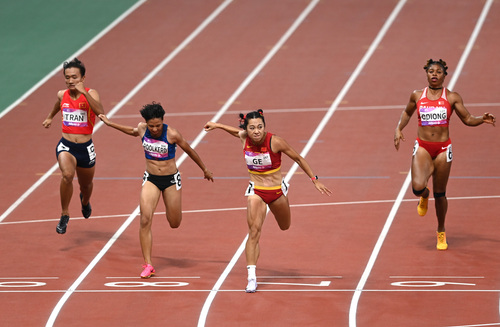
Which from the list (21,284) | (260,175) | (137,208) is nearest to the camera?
(260,175)

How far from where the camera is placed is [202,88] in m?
22.2

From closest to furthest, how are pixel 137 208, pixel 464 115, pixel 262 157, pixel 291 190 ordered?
pixel 262 157, pixel 464 115, pixel 137 208, pixel 291 190

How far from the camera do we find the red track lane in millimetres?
12656

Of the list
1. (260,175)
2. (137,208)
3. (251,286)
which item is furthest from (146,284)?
(137,208)

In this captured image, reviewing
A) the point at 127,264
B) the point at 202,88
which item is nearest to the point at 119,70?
the point at 202,88

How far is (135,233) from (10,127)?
597cm

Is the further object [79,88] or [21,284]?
[79,88]

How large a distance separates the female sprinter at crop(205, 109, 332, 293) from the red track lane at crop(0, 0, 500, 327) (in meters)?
0.61

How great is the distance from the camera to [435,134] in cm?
1436

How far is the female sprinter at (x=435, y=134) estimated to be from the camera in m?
14.3

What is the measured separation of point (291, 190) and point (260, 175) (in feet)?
14.2

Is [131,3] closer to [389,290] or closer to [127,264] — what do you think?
[127,264]

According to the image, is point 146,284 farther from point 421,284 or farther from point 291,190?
point 291,190

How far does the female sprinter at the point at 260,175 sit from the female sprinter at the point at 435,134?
6.31 feet
